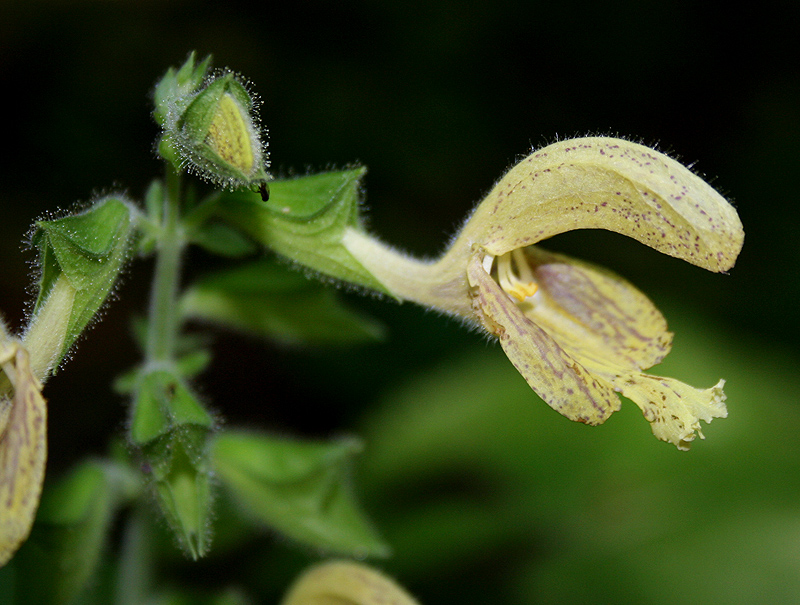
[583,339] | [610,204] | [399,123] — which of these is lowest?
[583,339]

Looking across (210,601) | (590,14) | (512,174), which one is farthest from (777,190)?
(210,601)

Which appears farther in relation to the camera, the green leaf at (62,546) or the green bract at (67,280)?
the green leaf at (62,546)

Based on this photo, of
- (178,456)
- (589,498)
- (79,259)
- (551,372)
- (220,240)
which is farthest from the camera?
(589,498)

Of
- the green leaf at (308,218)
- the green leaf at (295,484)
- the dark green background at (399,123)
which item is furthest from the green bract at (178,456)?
the dark green background at (399,123)

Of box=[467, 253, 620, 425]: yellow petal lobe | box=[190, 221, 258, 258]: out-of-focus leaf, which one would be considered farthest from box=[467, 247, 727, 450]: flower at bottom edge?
box=[190, 221, 258, 258]: out-of-focus leaf

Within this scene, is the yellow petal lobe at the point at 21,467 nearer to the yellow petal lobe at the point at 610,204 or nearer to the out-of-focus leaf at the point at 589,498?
the yellow petal lobe at the point at 610,204

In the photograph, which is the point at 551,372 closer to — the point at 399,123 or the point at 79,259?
the point at 79,259

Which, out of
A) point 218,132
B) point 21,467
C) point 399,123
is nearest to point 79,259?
point 218,132
